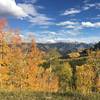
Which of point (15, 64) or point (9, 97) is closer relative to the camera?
point (9, 97)

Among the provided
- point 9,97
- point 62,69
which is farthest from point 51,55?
point 9,97

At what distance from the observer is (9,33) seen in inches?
1993

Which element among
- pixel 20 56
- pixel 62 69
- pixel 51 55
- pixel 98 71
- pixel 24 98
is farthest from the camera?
pixel 51 55

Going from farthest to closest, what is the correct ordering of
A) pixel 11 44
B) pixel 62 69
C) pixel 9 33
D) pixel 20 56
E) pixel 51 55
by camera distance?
pixel 51 55
pixel 62 69
pixel 20 56
pixel 11 44
pixel 9 33

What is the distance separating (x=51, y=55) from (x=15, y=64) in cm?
7313

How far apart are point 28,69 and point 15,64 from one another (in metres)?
3.81

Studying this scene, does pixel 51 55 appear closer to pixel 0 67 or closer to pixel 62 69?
pixel 62 69

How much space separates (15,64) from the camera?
193ft

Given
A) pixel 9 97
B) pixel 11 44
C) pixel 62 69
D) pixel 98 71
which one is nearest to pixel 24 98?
pixel 9 97

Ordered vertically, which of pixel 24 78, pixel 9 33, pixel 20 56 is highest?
pixel 9 33

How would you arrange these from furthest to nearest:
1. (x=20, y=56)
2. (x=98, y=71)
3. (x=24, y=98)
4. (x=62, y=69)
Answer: (x=62, y=69) < (x=98, y=71) < (x=20, y=56) < (x=24, y=98)

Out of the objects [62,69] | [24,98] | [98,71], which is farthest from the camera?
[62,69]

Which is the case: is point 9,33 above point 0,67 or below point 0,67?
above

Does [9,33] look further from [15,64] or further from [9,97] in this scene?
[9,97]
